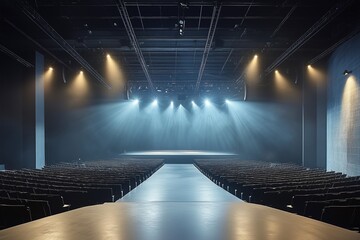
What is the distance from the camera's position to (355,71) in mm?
14680

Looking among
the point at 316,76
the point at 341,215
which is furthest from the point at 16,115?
the point at 341,215

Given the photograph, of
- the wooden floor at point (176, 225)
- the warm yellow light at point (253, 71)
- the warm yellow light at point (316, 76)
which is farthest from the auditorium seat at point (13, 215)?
the warm yellow light at point (316, 76)

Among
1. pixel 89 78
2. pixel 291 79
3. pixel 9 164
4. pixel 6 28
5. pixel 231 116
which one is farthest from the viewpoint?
pixel 231 116

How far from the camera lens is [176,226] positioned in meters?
2.34

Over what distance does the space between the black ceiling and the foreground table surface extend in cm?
953

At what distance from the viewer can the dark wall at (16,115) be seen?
55.7 feet

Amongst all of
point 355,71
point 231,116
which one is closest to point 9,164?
point 355,71

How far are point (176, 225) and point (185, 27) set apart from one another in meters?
13.7

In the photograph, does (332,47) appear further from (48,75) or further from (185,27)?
(48,75)

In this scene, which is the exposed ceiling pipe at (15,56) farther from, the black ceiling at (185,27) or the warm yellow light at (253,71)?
the warm yellow light at (253,71)

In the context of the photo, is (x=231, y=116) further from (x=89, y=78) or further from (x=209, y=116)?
(x=89, y=78)

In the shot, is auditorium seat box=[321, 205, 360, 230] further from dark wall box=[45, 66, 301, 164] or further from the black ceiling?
dark wall box=[45, 66, 301, 164]

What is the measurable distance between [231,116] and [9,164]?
2027 centimetres

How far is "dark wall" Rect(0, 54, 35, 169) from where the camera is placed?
16984 mm
